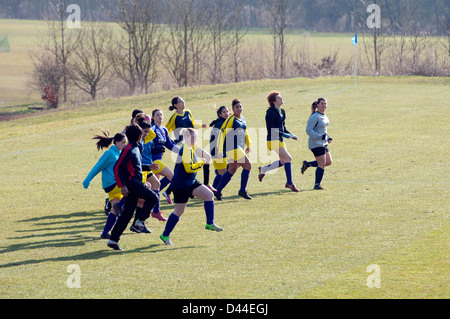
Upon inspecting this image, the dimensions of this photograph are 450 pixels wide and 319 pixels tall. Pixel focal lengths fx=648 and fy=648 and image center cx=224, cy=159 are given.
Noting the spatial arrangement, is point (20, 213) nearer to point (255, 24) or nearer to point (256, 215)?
point (256, 215)

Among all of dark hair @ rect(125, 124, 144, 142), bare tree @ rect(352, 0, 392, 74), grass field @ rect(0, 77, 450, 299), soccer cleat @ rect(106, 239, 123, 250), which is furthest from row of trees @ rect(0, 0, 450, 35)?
soccer cleat @ rect(106, 239, 123, 250)

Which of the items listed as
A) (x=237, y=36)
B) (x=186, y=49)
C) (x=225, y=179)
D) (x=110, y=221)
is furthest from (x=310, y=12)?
(x=110, y=221)

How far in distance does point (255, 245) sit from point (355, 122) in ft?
55.2

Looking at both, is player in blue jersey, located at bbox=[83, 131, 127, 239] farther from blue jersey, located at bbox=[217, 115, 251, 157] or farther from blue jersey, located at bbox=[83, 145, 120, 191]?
blue jersey, located at bbox=[217, 115, 251, 157]

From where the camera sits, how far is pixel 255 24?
131875 mm

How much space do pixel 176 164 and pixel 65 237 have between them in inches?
104

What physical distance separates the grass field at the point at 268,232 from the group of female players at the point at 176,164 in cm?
Answer: 50

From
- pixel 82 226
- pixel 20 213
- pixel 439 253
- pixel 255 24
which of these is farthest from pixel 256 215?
pixel 255 24

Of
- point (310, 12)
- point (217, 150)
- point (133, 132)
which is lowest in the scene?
point (217, 150)

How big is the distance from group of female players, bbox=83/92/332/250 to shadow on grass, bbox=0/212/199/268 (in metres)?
0.33

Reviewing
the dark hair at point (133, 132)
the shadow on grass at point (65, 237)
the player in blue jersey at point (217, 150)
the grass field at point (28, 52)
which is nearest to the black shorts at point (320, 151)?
the player in blue jersey at point (217, 150)

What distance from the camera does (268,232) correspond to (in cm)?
1150

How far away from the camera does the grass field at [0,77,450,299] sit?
27.9 feet

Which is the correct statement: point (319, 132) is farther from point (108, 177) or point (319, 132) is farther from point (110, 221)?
point (110, 221)
